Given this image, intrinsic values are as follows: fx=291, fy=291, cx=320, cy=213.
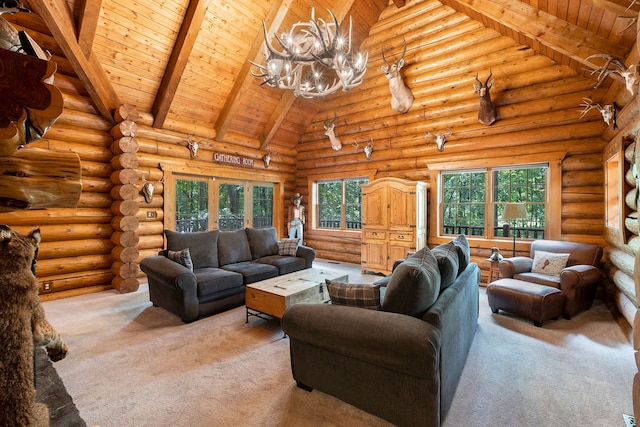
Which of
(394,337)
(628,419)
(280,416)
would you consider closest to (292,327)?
(280,416)

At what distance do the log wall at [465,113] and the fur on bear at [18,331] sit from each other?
6.15m

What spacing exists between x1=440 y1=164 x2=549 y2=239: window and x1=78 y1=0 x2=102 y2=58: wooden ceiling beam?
6.30 meters

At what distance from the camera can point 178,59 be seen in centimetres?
485

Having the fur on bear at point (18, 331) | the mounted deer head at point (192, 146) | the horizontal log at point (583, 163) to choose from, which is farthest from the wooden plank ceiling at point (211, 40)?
the fur on bear at point (18, 331)

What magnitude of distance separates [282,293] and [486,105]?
15.7ft

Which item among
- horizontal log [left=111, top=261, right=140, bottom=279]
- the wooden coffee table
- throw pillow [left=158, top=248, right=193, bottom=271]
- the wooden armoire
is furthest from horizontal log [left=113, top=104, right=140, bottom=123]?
the wooden armoire

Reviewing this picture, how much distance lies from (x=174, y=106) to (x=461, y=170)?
231 inches

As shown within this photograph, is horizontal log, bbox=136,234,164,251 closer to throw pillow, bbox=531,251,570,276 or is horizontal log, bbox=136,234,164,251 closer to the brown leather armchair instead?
the brown leather armchair

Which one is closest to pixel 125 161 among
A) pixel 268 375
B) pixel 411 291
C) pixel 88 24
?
pixel 88 24

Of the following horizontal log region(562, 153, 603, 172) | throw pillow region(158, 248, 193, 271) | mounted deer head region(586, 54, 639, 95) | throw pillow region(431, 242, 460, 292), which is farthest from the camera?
horizontal log region(562, 153, 603, 172)

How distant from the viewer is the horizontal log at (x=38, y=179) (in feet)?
2.46

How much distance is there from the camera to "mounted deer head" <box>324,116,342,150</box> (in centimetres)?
724

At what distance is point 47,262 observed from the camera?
4.55 m

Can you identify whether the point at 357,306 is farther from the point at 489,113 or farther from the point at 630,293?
the point at 489,113
